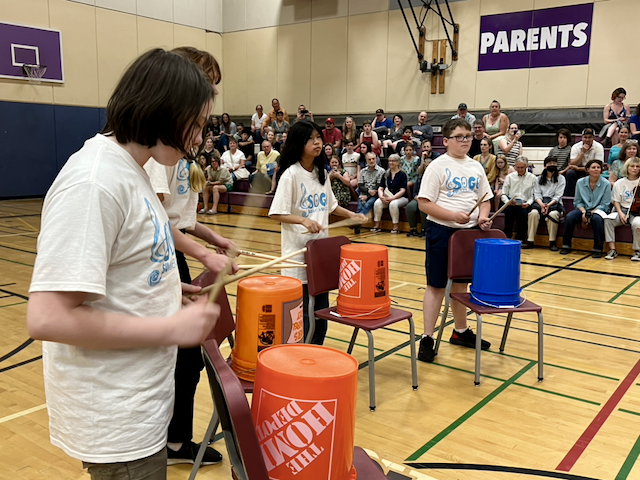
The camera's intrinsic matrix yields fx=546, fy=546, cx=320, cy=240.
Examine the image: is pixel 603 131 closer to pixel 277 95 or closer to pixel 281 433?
pixel 277 95

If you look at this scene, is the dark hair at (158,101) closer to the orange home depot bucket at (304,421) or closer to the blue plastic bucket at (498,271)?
the orange home depot bucket at (304,421)

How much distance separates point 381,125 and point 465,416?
33.5 feet

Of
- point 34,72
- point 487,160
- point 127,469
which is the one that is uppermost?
point 34,72

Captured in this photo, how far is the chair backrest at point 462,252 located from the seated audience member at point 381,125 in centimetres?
876

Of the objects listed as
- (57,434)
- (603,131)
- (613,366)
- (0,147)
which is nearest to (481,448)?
(613,366)

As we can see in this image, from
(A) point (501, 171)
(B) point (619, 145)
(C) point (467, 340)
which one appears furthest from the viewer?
(A) point (501, 171)

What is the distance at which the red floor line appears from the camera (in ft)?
8.14

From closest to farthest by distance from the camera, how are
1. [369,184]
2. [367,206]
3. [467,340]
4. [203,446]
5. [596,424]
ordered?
[203,446] → [596,424] → [467,340] → [367,206] → [369,184]

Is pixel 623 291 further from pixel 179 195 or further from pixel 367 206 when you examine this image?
pixel 179 195

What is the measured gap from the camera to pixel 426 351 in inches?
147

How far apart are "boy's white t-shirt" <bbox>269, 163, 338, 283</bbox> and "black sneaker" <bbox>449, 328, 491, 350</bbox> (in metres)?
1.41

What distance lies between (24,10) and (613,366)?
46.4 feet

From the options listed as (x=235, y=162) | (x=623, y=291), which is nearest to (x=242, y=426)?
(x=623, y=291)

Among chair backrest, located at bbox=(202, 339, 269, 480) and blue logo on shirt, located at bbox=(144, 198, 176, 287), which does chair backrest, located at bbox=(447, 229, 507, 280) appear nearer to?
chair backrest, located at bbox=(202, 339, 269, 480)
